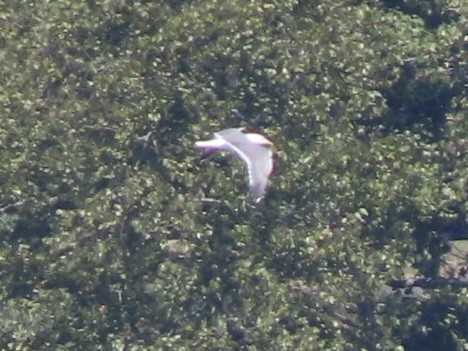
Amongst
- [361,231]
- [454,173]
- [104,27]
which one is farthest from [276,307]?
[104,27]

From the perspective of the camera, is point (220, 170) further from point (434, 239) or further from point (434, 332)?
point (434, 332)

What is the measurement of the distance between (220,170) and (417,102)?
2.13m

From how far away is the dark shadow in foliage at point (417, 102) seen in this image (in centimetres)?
1571

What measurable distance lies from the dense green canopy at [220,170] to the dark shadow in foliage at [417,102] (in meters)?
0.04

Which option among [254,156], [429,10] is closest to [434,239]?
[429,10]

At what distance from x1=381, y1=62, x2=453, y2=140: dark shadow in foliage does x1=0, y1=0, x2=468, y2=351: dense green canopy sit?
4 centimetres

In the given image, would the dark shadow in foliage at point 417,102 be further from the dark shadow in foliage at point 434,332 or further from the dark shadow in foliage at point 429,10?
the dark shadow in foliage at point 434,332

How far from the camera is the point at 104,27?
15602mm

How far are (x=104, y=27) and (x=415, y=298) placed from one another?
3885 mm

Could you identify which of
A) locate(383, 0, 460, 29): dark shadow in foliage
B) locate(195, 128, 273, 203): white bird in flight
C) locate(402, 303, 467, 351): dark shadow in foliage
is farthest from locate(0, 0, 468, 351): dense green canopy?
locate(195, 128, 273, 203): white bird in flight

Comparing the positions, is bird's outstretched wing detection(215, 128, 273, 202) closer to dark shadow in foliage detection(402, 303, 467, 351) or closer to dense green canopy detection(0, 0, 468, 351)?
dense green canopy detection(0, 0, 468, 351)

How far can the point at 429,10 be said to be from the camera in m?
15.8

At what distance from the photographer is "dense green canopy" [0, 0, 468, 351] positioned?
15.1 metres

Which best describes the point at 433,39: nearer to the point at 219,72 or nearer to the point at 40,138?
the point at 219,72
